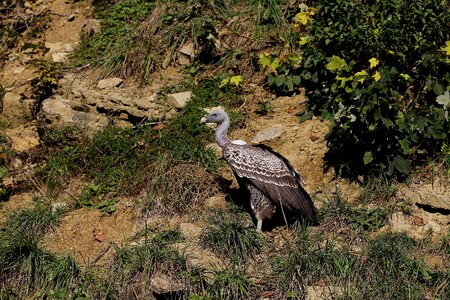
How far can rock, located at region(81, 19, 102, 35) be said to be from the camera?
9891 millimetres

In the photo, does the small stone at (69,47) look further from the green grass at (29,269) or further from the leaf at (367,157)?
the leaf at (367,157)

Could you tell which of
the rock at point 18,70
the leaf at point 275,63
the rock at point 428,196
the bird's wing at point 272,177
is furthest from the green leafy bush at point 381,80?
the rock at point 18,70

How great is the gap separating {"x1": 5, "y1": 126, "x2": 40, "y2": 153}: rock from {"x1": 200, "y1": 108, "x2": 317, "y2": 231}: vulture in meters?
2.84

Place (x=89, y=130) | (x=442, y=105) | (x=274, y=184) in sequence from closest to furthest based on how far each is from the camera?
(x=274, y=184)
(x=442, y=105)
(x=89, y=130)

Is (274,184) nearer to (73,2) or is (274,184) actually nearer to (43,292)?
(43,292)

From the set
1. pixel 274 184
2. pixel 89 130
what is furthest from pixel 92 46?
pixel 274 184

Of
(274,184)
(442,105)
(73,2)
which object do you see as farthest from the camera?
(73,2)

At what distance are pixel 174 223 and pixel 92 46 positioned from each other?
10.8 ft

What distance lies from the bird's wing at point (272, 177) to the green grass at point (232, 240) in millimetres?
405

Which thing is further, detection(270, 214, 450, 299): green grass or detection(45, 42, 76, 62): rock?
detection(45, 42, 76, 62): rock

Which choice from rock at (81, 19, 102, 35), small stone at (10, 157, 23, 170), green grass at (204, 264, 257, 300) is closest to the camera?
green grass at (204, 264, 257, 300)

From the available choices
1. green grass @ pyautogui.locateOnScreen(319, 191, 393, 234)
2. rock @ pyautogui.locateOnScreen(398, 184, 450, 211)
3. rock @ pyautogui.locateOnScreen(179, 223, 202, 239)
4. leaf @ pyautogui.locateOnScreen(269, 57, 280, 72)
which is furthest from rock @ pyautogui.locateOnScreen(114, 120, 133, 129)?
rock @ pyautogui.locateOnScreen(398, 184, 450, 211)

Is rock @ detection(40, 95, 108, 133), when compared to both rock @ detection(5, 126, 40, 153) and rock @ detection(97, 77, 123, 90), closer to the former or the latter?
rock @ detection(5, 126, 40, 153)

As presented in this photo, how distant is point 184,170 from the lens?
7734 mm
